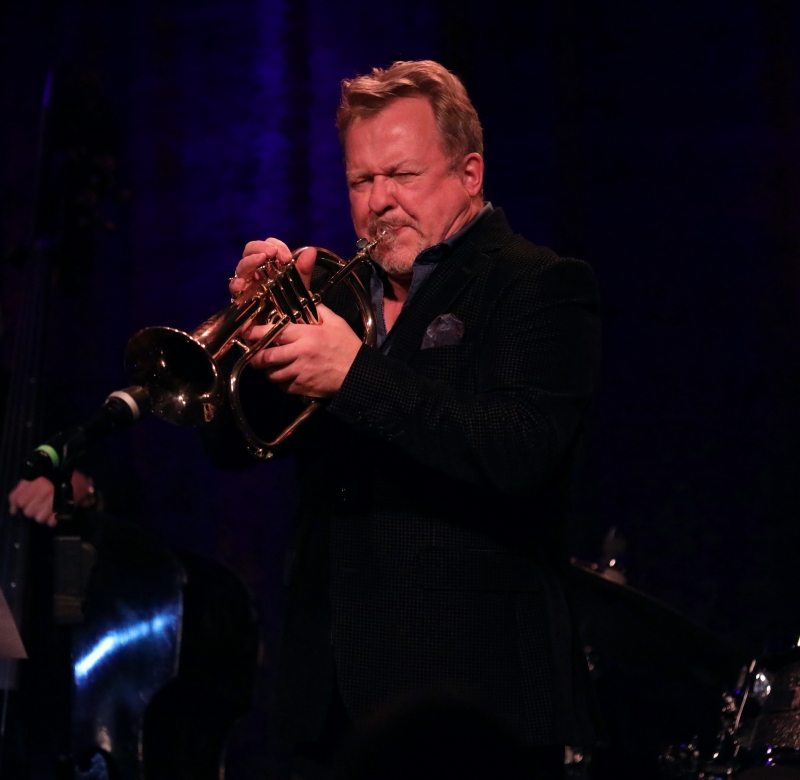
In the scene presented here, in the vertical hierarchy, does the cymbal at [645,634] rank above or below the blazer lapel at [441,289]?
below

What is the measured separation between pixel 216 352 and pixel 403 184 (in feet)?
1.67

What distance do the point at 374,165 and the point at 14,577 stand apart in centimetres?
128

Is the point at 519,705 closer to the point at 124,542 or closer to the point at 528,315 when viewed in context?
the point at 528,315

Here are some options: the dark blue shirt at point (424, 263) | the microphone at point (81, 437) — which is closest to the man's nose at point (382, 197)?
the dark blue shirt at point (424, 263)

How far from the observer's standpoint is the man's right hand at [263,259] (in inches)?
81.7

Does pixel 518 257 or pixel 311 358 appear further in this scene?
pixel 518 257

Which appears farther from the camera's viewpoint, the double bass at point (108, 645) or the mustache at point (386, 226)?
the double bass at point (108, 645)

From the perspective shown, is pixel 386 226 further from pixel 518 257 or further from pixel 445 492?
pixel 445 492

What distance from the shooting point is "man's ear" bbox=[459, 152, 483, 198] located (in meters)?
2.27

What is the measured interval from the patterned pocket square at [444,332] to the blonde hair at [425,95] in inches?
16.2

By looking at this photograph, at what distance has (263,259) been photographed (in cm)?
207

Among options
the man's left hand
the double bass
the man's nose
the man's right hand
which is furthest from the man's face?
the double bass

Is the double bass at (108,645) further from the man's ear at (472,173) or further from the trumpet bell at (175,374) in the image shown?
the man's ear at (472,173)

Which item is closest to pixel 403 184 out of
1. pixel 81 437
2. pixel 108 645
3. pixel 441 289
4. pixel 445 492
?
pixel 441 289
